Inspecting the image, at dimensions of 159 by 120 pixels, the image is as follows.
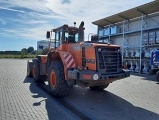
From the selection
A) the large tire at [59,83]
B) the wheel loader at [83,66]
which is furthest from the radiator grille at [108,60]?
the large tire at [59,83]

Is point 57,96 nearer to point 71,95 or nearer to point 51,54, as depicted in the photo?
point 71,95

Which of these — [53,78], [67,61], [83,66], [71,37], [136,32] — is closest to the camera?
[83,66]

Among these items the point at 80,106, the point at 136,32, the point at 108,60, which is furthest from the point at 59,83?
the point at 136,32

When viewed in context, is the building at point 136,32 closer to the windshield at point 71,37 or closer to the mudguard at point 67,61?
the windshield at point 71,37

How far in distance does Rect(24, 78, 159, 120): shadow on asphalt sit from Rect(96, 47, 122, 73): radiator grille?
3.68 ft

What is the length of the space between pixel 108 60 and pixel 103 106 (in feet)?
5.39

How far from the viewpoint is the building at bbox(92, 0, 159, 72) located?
1820cm

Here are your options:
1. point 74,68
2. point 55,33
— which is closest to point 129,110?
point 74,68

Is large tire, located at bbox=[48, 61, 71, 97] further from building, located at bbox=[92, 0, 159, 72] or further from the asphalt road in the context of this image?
building, located at bbox=[92, 0, 159, 72]

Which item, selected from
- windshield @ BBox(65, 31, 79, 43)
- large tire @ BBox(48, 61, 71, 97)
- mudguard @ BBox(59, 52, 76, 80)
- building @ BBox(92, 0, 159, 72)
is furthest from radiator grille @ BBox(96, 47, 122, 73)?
building @ BBox(92, 0, 159, 72)

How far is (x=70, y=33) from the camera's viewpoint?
8.61m

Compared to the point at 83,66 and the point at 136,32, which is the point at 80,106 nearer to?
the point at 83,66

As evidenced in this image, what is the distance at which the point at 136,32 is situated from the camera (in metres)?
20.4

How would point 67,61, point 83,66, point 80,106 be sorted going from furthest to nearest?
point 67,61
point 83,66
point 80,106
